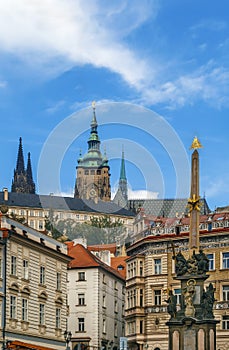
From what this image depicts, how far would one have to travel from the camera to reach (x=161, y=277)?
8331 cm

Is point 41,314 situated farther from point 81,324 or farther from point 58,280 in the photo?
point 81,324

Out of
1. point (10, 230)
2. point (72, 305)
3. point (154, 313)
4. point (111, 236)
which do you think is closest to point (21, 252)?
point (10, 230)

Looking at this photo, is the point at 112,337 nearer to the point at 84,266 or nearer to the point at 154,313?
the point at 84,266

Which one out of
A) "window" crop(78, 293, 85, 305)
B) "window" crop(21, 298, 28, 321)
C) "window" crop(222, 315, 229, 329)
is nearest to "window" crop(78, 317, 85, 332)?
"window" crop(78, 293, 85, 305)

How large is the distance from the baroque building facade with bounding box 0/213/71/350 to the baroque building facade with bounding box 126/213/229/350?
8.37 meters

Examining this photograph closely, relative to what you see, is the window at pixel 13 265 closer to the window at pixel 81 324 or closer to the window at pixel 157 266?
the window at pixel 157 266

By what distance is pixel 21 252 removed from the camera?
70812mm

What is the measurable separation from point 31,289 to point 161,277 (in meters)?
16.1

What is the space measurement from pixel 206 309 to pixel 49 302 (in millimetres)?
25107

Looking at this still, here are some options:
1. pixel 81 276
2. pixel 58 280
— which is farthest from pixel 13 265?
pixel 81 276

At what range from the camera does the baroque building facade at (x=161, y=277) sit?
79438 millimetres

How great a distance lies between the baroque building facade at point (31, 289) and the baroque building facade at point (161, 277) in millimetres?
8373

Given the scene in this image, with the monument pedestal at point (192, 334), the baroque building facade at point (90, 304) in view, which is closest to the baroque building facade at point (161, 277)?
the baroque building facade at point (90, 304)

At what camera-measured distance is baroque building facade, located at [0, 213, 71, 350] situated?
67.1 m
